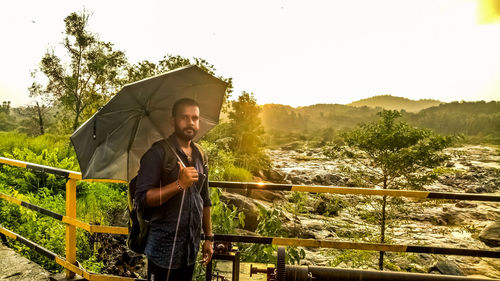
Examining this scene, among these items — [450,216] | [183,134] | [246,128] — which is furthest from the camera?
[246,128]

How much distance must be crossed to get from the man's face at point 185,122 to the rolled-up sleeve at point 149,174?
189 millimetres

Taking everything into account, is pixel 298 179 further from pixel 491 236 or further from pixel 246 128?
pixel 491 236

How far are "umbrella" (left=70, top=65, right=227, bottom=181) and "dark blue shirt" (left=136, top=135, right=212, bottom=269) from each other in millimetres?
286

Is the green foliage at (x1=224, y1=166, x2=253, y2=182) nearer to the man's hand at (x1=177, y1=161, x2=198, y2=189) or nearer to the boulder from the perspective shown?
the boulder

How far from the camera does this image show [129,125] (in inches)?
85.4

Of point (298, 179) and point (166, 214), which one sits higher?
point (166, 214)

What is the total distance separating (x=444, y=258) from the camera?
29.5 ft

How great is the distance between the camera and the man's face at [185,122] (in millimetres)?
2076

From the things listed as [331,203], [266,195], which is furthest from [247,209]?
[266,195]

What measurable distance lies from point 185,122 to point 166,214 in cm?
59

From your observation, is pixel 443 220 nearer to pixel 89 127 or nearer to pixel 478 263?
pixel 478 263

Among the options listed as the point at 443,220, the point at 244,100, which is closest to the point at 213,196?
the point at 443,220

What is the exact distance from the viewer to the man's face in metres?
2.08

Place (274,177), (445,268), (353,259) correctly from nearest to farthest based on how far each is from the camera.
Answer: (353,259) → (445,268) → (274,177)
